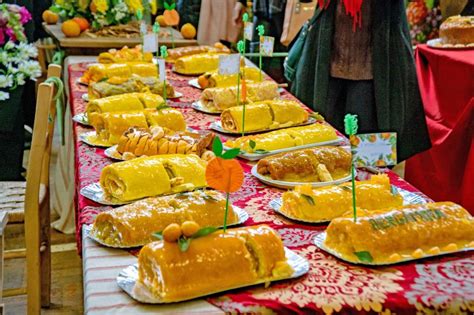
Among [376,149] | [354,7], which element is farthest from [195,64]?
[376,149]

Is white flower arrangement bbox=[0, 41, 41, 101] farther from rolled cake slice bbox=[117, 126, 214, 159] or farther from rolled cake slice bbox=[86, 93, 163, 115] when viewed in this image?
rolled cake slice bbox=[117, 126, 214, 159]

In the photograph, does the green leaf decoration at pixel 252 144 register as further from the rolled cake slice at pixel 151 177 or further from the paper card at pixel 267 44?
the paper card at pixel 267 44

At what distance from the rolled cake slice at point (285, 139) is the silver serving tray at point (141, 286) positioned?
2.24 feet

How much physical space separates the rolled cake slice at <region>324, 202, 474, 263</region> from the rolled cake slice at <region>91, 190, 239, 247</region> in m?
0.26

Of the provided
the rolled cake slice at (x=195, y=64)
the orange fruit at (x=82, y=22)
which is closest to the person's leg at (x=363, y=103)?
the rolled cake slice at (x=195, y=64)

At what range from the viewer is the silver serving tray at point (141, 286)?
1.28m

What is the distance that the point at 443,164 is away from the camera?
3578 millimetres

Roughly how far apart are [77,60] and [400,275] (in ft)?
9.04

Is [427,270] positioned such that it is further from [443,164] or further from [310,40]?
[443,164]

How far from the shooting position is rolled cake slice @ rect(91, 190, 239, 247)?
151 centimetres

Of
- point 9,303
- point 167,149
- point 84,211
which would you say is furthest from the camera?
point 9,303

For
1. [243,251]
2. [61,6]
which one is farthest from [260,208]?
[61,6]

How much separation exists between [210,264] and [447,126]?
8.34 ft

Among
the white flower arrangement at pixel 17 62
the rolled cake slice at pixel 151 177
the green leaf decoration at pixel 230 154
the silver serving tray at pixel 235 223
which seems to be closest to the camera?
the green leaf decoration at pixel 230 154
